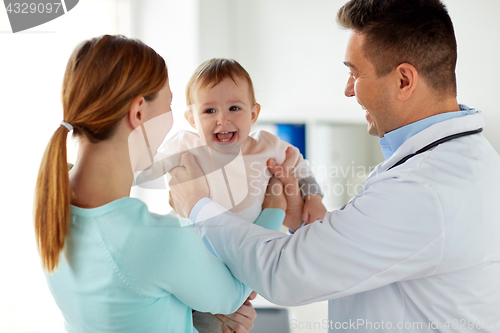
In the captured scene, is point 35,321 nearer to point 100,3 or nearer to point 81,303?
point 81,303

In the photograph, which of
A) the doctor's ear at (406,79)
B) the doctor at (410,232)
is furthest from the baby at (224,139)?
the doctor's ear at (406,79)

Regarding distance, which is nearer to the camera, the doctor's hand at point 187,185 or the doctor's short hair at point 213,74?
the doctor's hand at point 187,185

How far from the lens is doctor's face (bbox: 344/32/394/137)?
96cm

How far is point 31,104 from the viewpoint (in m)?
1.42

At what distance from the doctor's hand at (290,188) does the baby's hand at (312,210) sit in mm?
20

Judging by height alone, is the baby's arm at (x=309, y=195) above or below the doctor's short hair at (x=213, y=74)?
below

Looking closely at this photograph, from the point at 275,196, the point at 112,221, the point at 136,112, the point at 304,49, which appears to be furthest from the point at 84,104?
the point at 304,49

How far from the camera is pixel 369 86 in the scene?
3.21ft

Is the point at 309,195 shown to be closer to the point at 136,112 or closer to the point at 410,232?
the point at 410,232

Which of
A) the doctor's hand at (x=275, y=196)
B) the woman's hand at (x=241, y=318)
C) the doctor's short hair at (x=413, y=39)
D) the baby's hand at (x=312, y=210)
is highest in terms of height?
the doctor's short hair at (x=413, y=39)

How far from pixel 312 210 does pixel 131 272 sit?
0.71m

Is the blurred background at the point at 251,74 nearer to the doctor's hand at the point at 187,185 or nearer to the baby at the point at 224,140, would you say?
the baby at the point at 224,140

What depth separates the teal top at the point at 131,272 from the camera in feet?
2.18

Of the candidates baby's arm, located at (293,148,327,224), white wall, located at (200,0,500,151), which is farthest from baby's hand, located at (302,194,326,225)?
white wall, located at (200,0,500,151)
